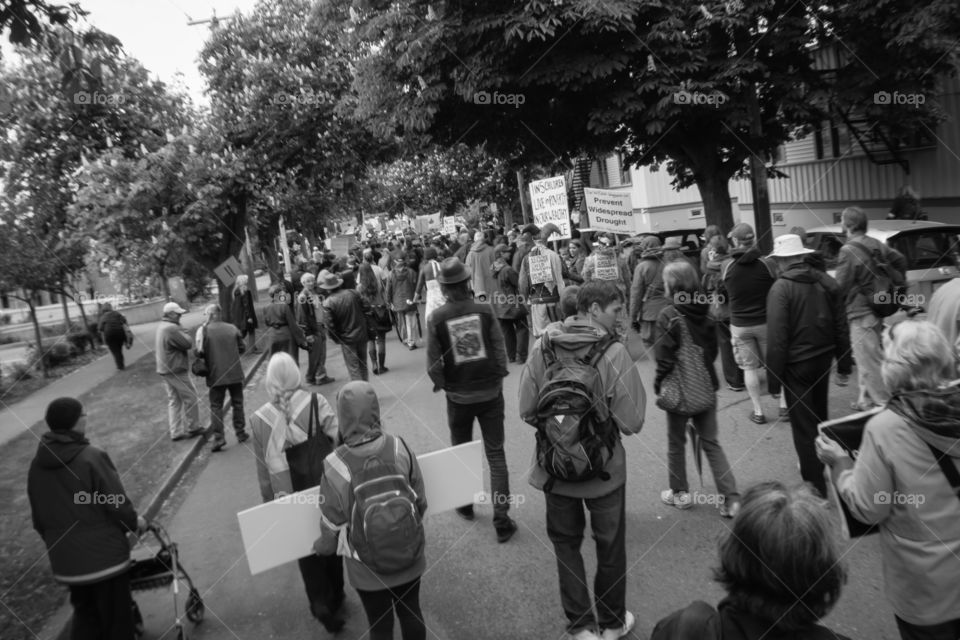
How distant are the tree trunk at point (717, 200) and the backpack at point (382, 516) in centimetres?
1236

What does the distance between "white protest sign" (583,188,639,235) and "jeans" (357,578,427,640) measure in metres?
9.82

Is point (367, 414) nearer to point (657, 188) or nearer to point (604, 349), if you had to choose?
point (604, 349)

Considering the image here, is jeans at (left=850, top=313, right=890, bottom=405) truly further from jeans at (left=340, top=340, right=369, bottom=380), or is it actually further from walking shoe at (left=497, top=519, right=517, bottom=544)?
jeans at (left=340, top=340, right=369, bottom=380)

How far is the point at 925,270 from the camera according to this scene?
335 inches

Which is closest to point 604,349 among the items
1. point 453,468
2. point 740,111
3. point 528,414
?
point 528,414

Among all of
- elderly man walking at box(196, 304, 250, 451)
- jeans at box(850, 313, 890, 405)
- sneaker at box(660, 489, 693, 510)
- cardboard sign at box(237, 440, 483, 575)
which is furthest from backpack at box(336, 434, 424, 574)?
elderly man walking at box(196, 304, 250, 451)

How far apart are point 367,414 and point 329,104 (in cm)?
1637

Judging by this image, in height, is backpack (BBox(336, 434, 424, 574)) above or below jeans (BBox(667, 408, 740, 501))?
above

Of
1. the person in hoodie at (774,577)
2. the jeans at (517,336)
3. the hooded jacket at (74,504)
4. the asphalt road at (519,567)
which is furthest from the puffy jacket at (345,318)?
the person in hoodie at (774,577)

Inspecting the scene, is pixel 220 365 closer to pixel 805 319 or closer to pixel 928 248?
pixel 805 319

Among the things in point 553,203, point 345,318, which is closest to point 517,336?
point 345,318

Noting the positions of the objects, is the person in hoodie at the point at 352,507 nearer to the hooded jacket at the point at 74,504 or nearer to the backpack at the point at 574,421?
the backpack at the point at 574,421

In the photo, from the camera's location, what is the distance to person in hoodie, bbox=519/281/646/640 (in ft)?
12.2

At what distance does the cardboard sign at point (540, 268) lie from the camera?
10.3 metres
